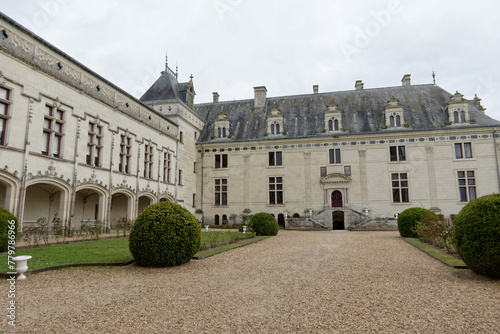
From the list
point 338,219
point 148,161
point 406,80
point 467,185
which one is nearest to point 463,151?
point 467,185

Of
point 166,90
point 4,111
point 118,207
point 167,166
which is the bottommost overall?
point 118,207

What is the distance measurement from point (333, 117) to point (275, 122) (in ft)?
14.9

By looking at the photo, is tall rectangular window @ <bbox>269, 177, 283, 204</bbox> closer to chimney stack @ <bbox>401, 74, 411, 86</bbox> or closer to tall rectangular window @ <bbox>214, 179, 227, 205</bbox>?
tall rectangular window @ <bbox>214, 179, 227, 205</bbox>

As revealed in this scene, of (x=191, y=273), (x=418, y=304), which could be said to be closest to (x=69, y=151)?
(x=191, y=273)

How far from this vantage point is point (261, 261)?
26.7ft

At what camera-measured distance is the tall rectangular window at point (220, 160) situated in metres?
26.3

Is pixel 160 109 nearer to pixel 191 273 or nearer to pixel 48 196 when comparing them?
pixel 48 196

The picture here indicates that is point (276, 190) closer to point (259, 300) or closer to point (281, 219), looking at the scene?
point (281, 219)

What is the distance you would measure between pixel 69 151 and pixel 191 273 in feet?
34.1

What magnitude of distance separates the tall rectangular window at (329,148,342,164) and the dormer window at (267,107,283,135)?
4322mm

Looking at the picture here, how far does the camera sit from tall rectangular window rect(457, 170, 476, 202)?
2186 cm

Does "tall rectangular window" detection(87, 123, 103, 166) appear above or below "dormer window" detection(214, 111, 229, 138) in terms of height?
below

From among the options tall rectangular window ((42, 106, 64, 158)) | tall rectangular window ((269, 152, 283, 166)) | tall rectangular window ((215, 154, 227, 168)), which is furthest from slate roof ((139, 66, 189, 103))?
tall rectangular window ((42, 106, 64, 158))

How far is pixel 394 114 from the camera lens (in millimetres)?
23531
